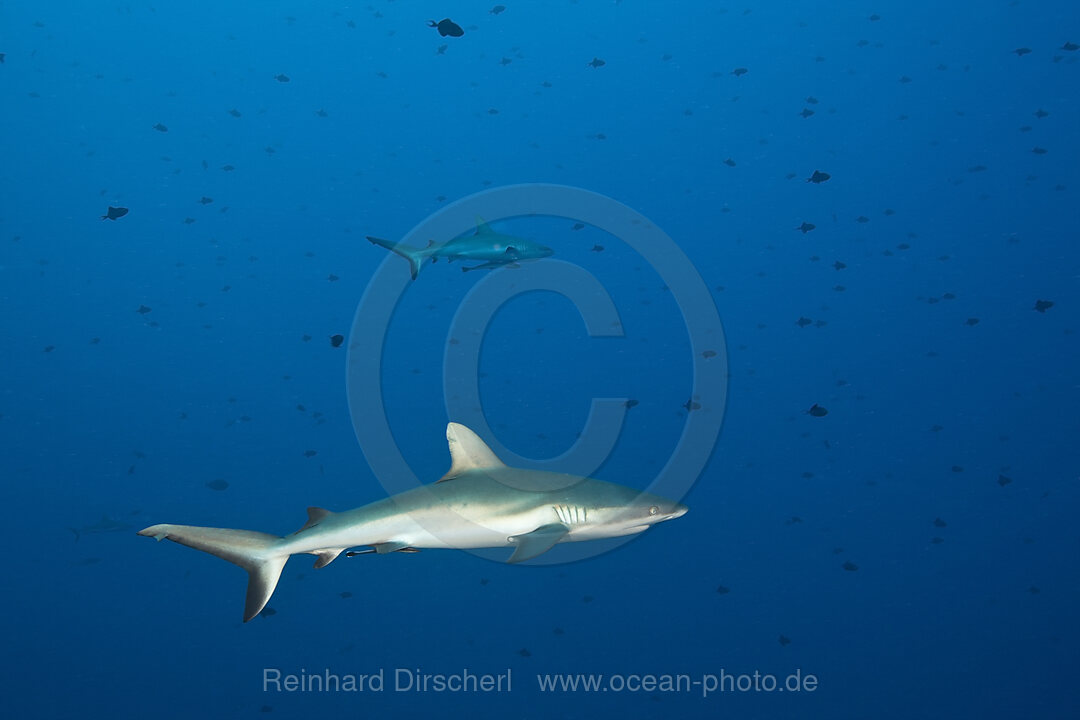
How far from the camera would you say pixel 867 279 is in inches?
217

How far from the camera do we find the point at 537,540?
10.1ft

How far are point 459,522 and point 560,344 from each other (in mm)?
2791

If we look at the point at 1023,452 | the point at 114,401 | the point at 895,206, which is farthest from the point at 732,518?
the point at 114,401

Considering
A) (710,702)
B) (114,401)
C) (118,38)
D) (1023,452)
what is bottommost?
(710,702)

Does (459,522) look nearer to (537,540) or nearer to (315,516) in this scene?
(537,540)

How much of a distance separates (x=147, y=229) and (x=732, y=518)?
19.1ft

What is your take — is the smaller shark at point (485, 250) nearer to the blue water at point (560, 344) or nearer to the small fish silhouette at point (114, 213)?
the blue water at point (560, 344)

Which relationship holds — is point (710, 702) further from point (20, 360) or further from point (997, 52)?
point (20, 360)

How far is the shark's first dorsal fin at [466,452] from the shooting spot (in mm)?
3453

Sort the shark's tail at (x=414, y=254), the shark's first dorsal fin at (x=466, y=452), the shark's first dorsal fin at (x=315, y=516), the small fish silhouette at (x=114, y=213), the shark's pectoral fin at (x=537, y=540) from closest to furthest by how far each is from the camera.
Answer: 1. the shark's pectoral fin at (x=537, y=540)
2. the shark's first dorsal fin at (x=315, y=516)
3. the shark's first dorsal fin at (x=466, y=452)
4. the shark's tail at (x=414, y=254)
5. the small fish silhouette at (x=114, y=213)

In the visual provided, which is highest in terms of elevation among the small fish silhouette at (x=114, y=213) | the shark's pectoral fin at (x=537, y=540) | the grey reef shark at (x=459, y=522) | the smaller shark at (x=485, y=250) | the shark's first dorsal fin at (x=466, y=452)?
the small fish silhouette at (x=114, y=213)

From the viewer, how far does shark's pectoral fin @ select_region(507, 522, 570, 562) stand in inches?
119

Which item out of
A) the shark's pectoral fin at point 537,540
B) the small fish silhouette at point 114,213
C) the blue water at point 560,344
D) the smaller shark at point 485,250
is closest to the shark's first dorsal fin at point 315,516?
the shark's pectoral fin at point 537,540

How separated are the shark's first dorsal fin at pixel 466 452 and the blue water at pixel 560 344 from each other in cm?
216
